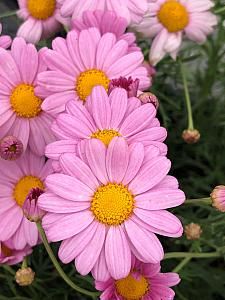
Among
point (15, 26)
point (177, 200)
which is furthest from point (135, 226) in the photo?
point (15, 26)

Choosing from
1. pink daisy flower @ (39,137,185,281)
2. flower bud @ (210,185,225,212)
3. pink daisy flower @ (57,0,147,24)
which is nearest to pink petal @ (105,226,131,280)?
pink daisy flower @ (39,137,185,281)

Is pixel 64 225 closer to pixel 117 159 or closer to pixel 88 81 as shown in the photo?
pixel 117 159

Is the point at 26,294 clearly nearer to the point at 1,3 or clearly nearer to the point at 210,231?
the point at 210,231

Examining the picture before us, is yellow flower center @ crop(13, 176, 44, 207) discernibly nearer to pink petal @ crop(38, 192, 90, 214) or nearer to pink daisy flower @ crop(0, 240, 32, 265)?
pink daisy flower @ crop(0, 240, 32, 265)

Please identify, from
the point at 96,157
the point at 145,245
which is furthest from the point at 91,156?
the point at 145,245

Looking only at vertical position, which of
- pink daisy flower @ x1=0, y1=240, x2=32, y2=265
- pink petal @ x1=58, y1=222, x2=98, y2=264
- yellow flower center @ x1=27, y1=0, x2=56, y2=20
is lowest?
pink daisy flower @ x1=0, y1=240, x2=32, y2=265

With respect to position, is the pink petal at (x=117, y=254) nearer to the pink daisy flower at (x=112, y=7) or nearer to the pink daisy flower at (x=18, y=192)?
the pink daisy flower at (x=18, y=192)
